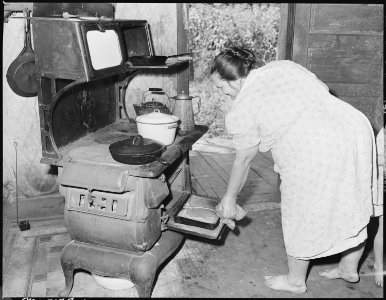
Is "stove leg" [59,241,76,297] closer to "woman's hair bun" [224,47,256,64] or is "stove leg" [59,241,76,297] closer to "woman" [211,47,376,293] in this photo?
"woman" [211,47,376,293]

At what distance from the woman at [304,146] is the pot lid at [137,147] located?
0.45 metres

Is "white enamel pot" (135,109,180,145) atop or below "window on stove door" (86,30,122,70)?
below

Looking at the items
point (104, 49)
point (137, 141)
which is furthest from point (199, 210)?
point (104, 49)

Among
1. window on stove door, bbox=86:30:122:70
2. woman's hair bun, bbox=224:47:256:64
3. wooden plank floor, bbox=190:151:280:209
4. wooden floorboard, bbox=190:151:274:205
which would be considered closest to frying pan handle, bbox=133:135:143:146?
window on stove door, bbox=86:30:122:70

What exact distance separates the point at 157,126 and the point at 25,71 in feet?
3.91

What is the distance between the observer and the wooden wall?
3.40m

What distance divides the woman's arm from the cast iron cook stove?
0.18 m

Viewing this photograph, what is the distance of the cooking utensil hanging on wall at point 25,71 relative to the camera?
9.13ft

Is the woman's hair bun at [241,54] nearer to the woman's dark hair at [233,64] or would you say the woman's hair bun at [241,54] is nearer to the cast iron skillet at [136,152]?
the woman's dark hair at [233,64]

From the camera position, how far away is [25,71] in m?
2.85

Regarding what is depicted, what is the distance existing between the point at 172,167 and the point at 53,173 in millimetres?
1144

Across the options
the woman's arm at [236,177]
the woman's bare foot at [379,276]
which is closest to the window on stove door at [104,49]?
the woman's arm at [236,177]

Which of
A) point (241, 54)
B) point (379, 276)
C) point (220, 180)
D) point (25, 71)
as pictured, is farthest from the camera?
point (220, 180)

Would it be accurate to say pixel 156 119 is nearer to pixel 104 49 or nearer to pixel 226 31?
pixel 104 49
